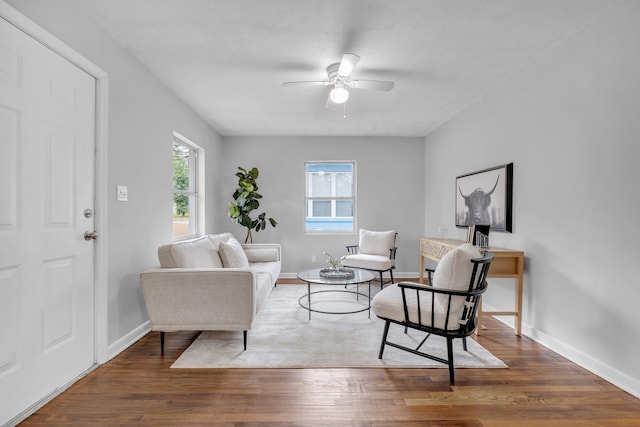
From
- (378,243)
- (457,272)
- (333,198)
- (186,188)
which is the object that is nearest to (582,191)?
(457,272)

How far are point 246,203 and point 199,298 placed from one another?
8.67 ft

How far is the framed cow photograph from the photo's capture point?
10.5ft

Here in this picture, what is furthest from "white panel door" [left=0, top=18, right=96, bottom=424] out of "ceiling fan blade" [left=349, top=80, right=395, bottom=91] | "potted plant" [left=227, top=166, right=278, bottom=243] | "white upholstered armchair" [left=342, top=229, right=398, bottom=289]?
"white upholstered armchair" [left=342, top=229, right=398, bottom=289]

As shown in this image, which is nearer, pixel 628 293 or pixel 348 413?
pixel 348 413

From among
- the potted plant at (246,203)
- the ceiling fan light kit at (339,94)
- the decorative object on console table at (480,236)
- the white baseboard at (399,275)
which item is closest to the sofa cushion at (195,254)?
the potted plant at (246,203)

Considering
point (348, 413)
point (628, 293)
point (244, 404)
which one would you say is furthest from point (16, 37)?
point (628, 293)

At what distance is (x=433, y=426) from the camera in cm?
169

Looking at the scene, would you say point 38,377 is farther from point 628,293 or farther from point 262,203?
point 262,203

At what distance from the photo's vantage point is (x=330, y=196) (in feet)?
18.7

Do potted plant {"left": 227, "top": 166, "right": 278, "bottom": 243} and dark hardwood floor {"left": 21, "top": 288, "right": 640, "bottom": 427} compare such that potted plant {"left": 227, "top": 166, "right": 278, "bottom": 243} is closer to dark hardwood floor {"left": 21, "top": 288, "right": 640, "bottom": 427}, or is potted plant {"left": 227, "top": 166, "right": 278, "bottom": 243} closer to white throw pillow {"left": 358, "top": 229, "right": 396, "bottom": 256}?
white throw pillow {"left": 358, "top": 229, "right": 396, "bottom": 256}

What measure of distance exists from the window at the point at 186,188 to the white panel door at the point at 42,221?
1.64 meters

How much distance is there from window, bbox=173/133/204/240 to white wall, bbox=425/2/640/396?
3.69 meters

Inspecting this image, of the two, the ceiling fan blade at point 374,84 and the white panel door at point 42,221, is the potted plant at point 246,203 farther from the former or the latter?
the white panel door at point 42,221

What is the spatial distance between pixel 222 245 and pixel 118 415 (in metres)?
1.71
